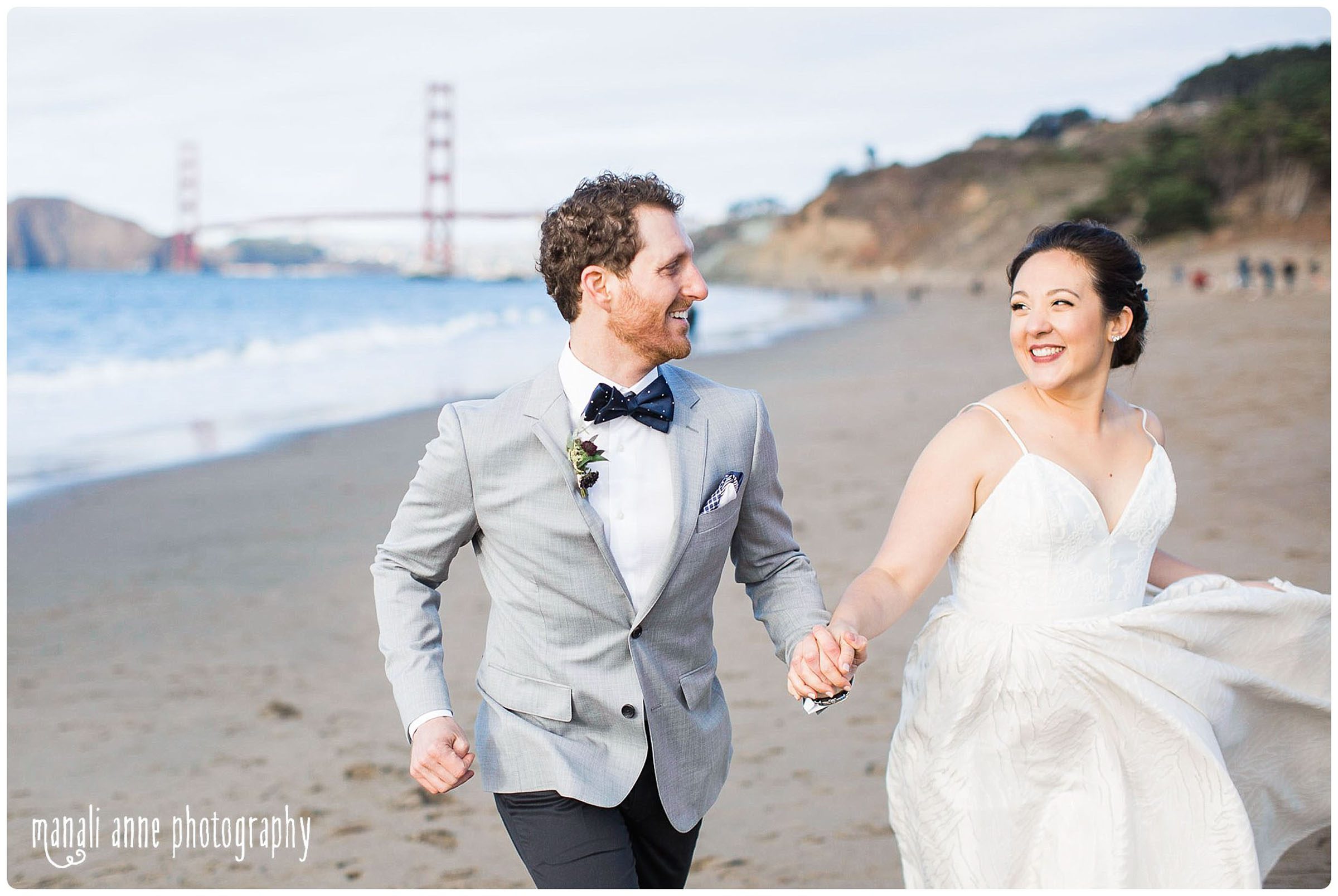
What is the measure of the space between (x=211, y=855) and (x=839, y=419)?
8709 mm

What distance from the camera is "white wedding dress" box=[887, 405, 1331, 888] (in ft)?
8.14

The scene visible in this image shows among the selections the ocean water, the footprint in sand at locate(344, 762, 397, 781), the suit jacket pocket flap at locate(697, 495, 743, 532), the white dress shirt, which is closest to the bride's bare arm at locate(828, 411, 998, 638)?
the suit jacket pocket flap at locate(697, 495, 743, 532)

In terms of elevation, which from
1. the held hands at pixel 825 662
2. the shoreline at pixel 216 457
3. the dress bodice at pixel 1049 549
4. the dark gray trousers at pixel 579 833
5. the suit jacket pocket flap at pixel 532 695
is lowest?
the shoreline at pixel 216 457

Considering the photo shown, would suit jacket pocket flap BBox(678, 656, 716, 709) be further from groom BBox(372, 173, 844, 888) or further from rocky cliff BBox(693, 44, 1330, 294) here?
rocky cliff BBox(693, 44, 1330, 294)

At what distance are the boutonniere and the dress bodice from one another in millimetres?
846

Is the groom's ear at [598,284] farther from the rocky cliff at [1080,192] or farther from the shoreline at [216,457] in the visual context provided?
the rocky cliff at [1080,192]

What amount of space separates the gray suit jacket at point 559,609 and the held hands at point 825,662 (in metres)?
0.14

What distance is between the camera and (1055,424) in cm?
263

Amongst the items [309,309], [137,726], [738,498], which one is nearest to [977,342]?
[137,726]

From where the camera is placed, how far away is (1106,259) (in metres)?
2.53

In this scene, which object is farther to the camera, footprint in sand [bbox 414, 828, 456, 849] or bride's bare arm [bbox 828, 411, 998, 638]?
footprint in sand [bbox 414, 828, 456, 849]

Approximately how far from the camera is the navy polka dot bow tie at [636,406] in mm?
2252

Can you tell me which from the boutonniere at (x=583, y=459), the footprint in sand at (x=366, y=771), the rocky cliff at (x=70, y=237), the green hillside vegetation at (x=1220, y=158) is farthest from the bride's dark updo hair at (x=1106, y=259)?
the rocky cliff at (x=70, y=237)

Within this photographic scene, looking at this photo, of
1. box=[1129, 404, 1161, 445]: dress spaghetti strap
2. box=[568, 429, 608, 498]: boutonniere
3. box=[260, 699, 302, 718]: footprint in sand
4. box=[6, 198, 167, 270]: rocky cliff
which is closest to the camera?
box=[568, 429, 608, 498]: boutonniere
